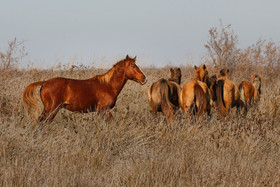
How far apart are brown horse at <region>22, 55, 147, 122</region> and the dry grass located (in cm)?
32

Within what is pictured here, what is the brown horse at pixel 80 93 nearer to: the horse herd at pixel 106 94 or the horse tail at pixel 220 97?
the horse herd at pixel 106 94

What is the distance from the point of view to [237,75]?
58.5 ft

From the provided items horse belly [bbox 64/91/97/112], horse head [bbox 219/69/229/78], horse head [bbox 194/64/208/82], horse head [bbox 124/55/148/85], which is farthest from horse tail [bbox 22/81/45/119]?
horse head [bbox 219/69/229/78]

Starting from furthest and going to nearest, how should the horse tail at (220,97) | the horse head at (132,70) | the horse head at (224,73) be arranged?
the horse head at (224,73) < the horse tail at (220,97) < the horse head at (132,70)

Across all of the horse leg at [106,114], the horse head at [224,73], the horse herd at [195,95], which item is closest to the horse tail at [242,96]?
the horse herd at [195,95]

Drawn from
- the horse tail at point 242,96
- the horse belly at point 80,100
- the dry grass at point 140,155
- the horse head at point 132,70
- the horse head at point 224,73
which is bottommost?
the dry grass at point 140,155

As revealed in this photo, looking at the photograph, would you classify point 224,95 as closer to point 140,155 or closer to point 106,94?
point 106,94

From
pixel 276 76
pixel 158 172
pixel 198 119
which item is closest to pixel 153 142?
pixel 198 119

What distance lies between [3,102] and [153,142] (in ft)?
13.9

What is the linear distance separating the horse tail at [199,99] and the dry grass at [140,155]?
18 centimetres

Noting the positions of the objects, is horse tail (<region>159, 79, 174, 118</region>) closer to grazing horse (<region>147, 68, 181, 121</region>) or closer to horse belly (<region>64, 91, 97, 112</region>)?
grazing horse (<region>147, 68, 181, 121</region>)

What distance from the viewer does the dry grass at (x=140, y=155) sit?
433cm

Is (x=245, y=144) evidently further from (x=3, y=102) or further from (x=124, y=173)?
(x=3, y=102)

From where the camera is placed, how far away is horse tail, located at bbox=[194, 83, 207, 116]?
720 centimetres
